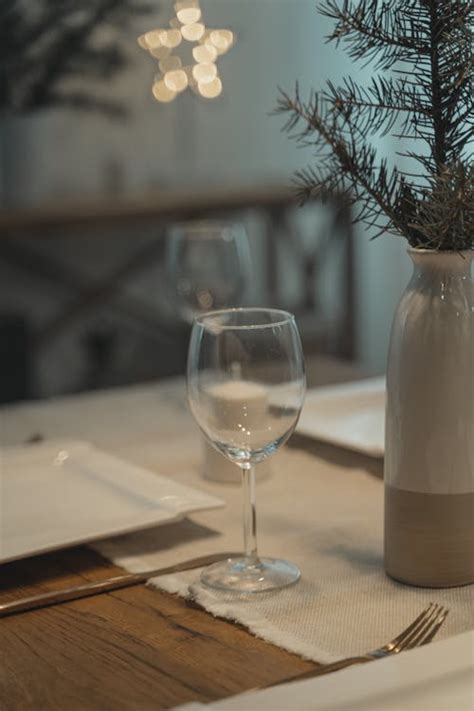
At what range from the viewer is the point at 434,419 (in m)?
0.80

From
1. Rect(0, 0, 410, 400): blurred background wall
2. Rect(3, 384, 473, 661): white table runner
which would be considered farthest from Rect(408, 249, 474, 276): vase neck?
Rect(0, 0, 410, 400): blurred background wall

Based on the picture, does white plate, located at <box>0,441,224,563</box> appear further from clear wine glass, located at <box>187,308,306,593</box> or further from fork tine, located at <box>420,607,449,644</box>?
fork tine, located at <box>420,607,449,644</box>

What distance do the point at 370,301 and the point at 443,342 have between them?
3678mm

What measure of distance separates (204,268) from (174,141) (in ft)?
8.83

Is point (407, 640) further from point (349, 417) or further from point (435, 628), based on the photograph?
point (349, 417)

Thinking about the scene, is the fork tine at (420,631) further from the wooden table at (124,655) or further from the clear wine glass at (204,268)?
→ the clear wine glass at (204,268)

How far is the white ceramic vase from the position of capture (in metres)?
0.80

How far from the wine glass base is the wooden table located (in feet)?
0.12

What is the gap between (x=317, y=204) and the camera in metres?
4.22

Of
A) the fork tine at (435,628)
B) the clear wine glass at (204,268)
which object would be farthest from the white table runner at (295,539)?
the clear wine glass at (204,268)

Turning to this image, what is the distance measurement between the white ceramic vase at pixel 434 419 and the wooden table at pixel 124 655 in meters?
0.16

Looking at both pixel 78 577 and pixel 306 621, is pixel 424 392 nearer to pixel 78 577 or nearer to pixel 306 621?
pixel 306 621

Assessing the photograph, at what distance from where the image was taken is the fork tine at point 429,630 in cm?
72

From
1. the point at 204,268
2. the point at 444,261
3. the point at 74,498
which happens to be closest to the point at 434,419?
the point at 444,261
